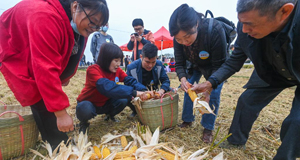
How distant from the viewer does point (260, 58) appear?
1.45 m

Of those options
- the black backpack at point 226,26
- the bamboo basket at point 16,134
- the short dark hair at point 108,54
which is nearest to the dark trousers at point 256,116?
the black backpack at point 226,26

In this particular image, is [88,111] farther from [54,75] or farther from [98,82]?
[54,75]

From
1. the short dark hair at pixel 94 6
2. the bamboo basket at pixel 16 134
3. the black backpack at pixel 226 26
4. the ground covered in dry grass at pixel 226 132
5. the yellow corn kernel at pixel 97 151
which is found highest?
the short dark hair at pixel 94 6

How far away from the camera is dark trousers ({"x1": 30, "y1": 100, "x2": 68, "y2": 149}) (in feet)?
5.12

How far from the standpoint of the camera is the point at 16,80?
4.44 ft

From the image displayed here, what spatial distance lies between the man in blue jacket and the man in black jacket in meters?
0.89

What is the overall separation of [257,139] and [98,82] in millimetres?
2086

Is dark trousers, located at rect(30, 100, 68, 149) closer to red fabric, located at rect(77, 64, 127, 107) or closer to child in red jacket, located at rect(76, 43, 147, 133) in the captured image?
child in red jacket, located at rect(76, 43, 147, 133)

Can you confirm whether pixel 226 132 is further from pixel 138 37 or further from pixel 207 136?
pixel 138 37

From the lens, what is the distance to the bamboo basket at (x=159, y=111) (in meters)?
1.96

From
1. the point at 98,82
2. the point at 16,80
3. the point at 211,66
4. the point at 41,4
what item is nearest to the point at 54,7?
the point at 41,4

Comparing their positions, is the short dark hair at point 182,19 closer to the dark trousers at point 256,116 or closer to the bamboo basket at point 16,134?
the dark trousers at point 256,116

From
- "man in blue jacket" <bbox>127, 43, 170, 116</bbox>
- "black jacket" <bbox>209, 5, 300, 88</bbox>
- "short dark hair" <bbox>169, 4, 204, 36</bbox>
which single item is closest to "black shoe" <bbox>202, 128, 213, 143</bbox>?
"black jacket" <bbox>209, 5, 300, 88</bbox>

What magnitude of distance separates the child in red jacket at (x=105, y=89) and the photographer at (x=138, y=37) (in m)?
1.69
